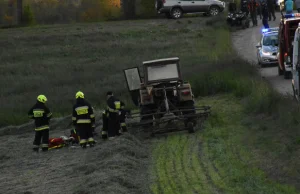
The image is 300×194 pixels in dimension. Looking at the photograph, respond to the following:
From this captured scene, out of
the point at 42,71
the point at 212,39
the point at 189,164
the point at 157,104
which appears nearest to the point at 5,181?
the point at 189,164

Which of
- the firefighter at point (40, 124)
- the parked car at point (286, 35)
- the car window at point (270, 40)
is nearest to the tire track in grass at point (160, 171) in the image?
the firefighter at point (40, 124)

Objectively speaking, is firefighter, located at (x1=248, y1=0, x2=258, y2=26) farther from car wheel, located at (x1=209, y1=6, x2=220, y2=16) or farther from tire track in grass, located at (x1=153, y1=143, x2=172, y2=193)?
tire track in grass, located at (x1=153, y1=143, x2=172, y2=193)

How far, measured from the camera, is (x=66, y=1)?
81.2m

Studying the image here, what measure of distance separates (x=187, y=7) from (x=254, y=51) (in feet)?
49.5

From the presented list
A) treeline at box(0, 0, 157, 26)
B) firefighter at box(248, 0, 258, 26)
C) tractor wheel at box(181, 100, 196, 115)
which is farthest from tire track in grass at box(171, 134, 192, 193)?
treeline at box(0, 0, 157, 26)

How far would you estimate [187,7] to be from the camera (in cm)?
5531

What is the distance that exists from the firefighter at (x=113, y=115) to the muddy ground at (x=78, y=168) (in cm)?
44

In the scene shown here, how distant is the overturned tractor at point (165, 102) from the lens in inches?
802

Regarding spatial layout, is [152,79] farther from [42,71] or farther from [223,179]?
[42,71]

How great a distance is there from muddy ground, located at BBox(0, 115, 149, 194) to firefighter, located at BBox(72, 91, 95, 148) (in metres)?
0.28

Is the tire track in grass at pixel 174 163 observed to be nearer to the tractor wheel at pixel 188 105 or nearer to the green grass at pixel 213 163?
the green grass at pixel 213 163

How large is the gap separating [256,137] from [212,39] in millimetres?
28246

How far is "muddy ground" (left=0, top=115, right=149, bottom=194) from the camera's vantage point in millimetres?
13594

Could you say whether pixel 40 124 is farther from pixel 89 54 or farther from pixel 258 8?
pixel 258 8
